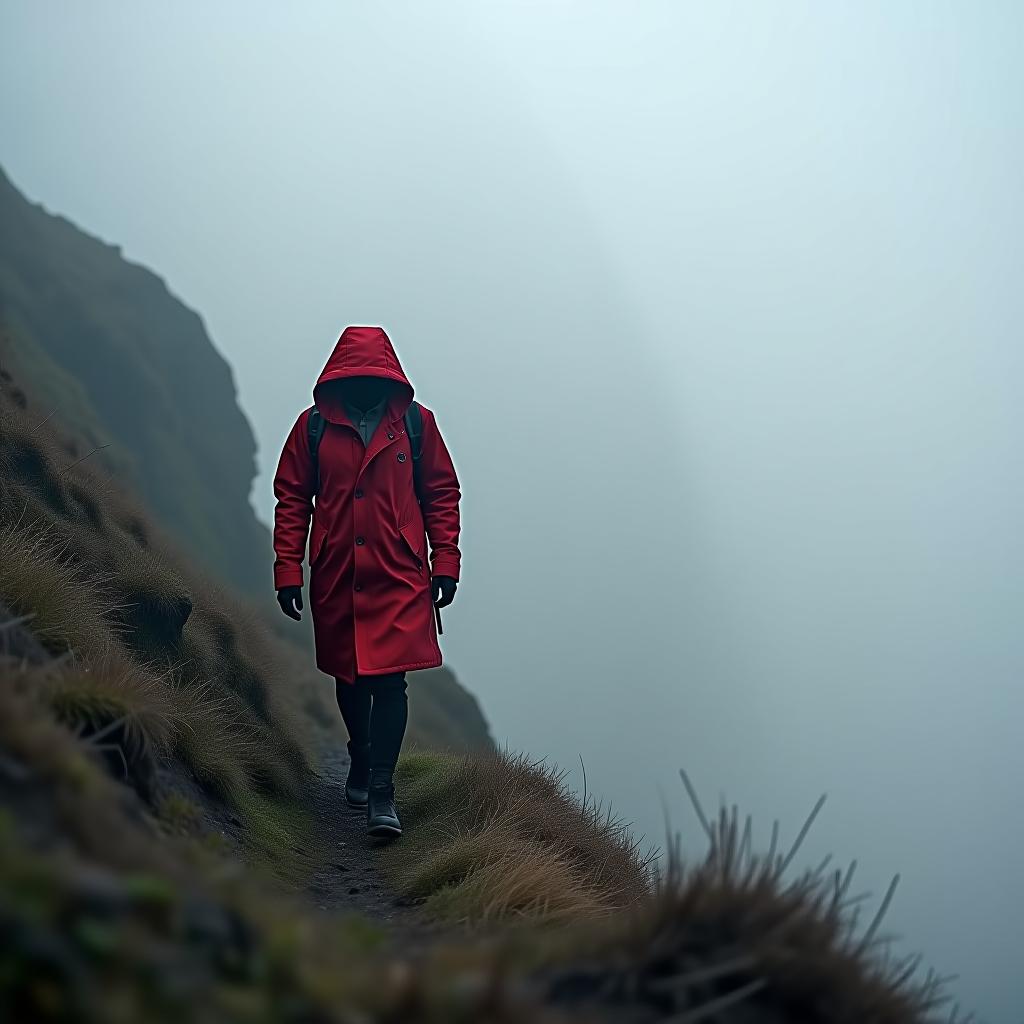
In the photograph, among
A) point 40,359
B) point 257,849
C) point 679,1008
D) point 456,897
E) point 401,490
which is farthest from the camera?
point 40,359

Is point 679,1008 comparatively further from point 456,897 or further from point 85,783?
point 456,897

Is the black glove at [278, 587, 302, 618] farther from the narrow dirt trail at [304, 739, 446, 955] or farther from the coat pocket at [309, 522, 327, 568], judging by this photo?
the narrow dirt trail at [304, 739, 446, 955]

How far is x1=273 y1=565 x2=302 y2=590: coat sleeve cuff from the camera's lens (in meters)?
5.95

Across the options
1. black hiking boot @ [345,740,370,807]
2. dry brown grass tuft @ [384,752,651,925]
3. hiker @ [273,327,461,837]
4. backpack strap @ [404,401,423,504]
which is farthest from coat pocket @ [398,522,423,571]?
black hiking boot @ [345,740,370,807]

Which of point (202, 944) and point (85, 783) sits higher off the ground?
point (85, 783)

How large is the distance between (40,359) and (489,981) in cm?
2951

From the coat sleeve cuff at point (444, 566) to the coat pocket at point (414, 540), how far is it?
0.15m

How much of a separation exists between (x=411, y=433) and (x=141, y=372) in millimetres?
33580

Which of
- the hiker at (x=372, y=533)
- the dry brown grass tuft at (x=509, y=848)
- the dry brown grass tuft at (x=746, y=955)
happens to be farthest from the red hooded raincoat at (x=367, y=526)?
the dry brown grass tuft at (x=746, y=955)

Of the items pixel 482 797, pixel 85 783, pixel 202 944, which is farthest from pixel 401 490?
pixel 202 944

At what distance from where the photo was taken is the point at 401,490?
19.4 feet

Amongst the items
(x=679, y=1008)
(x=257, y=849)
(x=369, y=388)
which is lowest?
(x=257, y=849)

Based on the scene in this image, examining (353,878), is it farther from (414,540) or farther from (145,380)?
(145,380)

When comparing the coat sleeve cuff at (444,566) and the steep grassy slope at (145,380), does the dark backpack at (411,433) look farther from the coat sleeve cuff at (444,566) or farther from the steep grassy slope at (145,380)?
the steep grassy slope at (145,380)
